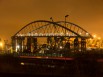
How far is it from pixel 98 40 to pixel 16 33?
134ft

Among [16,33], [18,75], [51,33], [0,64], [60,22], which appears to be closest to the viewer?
[18,75]

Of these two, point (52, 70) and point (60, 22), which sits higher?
point (60, 22)

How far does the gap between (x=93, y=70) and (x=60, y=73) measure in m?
3.70

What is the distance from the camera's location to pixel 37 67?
3325cm

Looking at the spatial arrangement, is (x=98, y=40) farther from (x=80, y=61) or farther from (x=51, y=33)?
(x=80, y=61)

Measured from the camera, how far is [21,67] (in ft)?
112

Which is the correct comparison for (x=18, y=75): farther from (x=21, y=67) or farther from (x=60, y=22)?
(x=60, y=22)

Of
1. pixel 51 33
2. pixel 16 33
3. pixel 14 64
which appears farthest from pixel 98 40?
pixel 14 64

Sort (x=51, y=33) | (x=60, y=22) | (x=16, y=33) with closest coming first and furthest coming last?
(x=60, y=22) → (x=16, y=33) → (x=51, y=33)

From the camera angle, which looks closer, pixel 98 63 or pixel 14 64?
pixel 98 63

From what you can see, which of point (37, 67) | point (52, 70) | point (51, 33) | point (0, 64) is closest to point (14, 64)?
point (0, 64)

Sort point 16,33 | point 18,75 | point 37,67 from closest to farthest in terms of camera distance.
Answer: point 18,75
point 37,67
point 16,33

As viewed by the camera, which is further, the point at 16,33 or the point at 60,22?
the point at 16,33

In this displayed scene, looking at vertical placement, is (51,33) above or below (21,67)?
above
